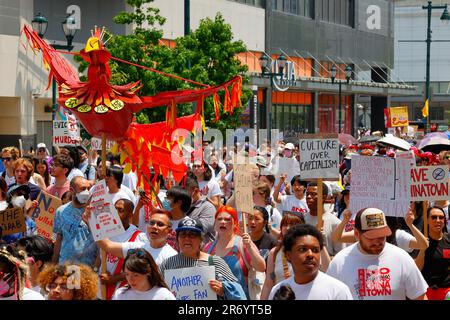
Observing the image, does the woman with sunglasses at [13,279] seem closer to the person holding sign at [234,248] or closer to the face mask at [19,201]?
the person holding sign at [234,248]

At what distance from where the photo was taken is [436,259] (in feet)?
29.0

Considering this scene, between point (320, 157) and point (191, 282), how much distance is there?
3439mm

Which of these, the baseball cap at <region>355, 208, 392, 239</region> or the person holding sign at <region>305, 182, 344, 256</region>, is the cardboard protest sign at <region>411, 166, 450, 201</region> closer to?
the person holding sign at <region>305, 182, 344, 256</region>

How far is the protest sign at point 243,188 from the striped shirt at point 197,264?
4.45ft

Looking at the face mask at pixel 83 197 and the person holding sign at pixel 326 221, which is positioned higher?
the face mask at pixel 83 197

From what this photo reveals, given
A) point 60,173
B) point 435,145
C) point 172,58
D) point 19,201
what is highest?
point 172,58

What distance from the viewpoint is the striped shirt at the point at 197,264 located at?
734 centimetres

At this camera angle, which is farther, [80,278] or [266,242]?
[266,242]

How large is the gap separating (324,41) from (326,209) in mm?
50393

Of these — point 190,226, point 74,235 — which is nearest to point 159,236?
point 190,226

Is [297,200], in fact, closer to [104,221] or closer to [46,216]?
[46,216]

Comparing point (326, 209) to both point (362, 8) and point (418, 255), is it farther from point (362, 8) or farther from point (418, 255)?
point (362, 8)

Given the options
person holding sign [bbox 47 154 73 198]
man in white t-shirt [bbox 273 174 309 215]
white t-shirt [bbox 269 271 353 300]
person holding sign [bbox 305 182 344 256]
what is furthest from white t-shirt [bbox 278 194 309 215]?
white t-shirt [bbox 269 271 353 300]

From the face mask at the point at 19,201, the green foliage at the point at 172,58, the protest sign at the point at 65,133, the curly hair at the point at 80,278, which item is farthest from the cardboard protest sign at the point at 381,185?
the green foliage at the point at 172,58
